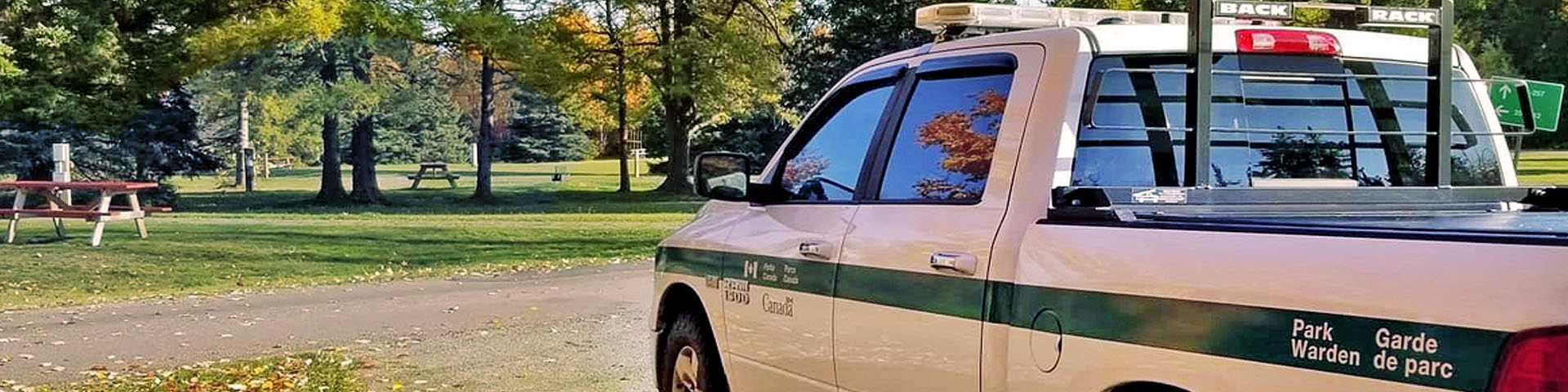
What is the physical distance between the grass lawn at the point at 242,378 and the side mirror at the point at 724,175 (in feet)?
10.1

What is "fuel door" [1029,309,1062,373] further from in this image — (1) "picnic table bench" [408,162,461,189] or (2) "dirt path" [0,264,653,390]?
(1) "picnic table bench" [408,162,461,189]

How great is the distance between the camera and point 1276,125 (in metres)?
3.99

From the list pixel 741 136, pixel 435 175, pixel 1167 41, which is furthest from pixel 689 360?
pixel 741 136

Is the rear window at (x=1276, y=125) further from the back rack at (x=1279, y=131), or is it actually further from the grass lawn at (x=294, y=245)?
the grass lawn at (x=294, y=245)

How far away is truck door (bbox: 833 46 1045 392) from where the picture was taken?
3670 millimetres

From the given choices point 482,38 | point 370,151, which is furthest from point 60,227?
point 370,151

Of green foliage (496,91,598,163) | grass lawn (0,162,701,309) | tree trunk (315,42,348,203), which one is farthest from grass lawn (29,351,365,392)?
green foliage (496,91,598,163)

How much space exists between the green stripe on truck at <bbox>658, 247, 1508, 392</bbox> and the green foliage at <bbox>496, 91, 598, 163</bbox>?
33137 millimetres

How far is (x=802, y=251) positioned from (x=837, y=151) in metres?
0.45

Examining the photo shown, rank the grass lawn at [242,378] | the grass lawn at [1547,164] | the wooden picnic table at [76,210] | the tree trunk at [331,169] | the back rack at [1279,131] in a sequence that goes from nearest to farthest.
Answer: the back rack at [1279,131] → the grass lawn at [242,378] → the wooden picnic table at [76,210] → the grass lawn at [1547,164] → the tree trunk at [331,169]

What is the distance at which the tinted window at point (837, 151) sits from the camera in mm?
4695

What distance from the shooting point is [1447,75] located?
157 inches

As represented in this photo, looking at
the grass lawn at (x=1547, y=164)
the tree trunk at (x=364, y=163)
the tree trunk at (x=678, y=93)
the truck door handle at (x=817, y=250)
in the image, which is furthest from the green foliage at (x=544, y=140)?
the truck door handle at (x=817, y=250)

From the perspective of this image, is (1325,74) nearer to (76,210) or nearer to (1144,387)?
(1144,387)
